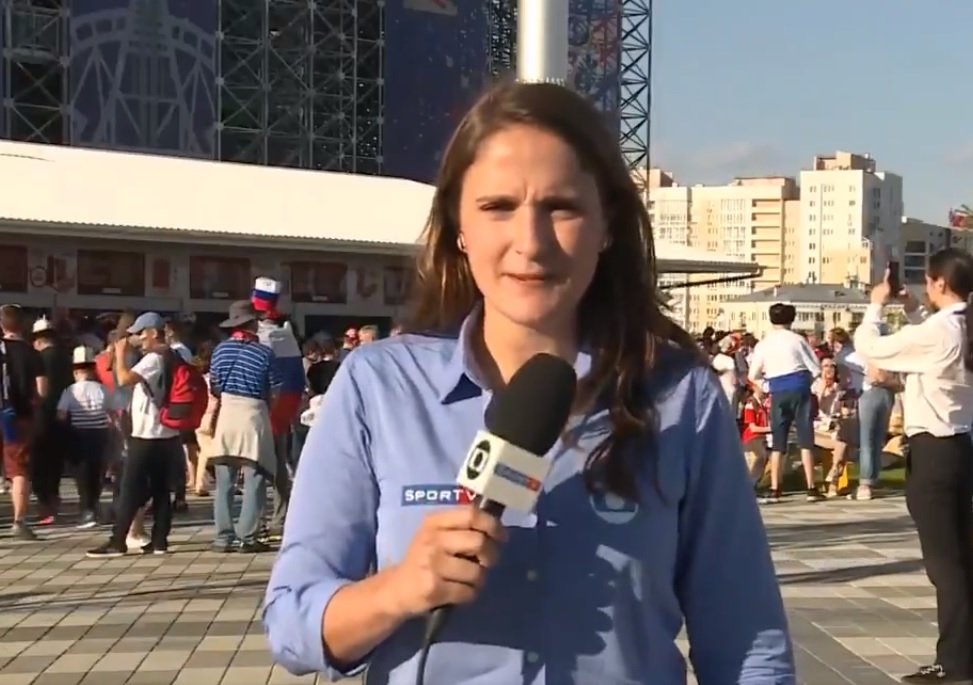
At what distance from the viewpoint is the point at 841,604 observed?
8750 mm

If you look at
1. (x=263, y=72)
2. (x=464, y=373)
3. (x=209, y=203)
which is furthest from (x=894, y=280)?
(x=263, y=72)

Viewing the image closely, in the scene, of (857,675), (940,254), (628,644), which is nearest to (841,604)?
(857,675)

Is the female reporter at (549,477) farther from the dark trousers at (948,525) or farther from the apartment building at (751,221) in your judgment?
the apartment building at (751,221)

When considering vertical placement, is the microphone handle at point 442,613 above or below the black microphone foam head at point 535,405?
below

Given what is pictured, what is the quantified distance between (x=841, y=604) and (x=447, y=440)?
7.27 meters

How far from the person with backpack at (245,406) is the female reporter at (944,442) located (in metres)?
5.16

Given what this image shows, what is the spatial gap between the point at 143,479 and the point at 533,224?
358 inches

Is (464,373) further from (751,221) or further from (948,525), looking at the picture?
(751,221)

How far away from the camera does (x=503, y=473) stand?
170 cm

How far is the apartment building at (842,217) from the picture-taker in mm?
155375

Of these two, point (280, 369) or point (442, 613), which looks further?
point (280, 369)

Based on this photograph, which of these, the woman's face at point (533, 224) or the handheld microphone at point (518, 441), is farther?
the woman's face at point (533, 224)

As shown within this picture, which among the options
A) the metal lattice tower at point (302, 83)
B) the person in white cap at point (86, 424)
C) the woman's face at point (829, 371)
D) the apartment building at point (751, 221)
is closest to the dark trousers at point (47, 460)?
the person in white cap at point (86, 424)

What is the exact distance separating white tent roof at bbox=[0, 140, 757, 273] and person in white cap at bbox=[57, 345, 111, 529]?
9473 mm
